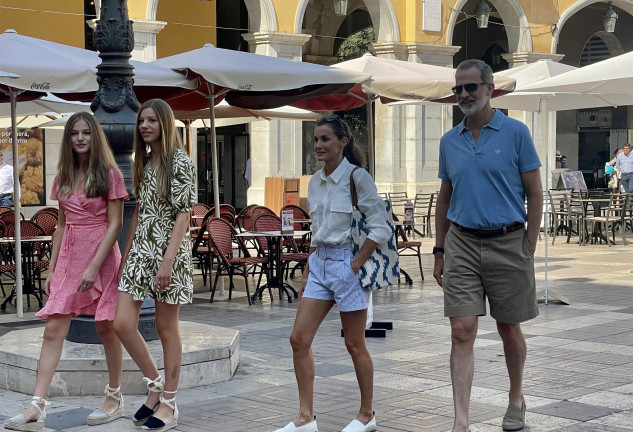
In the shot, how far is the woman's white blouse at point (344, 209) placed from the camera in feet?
18.6

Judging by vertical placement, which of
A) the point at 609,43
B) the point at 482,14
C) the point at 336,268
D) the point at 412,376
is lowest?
the point at 412,376

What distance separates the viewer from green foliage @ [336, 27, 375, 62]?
1190 inches

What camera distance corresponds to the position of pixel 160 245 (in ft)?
Answer: 19.5

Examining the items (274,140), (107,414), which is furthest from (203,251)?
(274,140)

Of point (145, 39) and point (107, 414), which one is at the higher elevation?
point (145, 39)

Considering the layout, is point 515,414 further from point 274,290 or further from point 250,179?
point 250,179

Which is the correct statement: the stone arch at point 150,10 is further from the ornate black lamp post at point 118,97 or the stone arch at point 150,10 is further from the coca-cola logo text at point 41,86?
the ornate black lamp post at point 118,97

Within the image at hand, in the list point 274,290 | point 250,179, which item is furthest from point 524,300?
point 250,179

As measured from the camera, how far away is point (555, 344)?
28.5 feet

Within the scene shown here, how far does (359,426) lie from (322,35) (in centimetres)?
2586

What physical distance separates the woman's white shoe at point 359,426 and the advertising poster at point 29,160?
15.7 metres

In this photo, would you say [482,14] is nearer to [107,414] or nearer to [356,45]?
[356,45]

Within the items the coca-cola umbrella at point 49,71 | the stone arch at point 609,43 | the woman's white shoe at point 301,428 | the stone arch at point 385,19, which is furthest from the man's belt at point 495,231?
the stone arch at point 609,43

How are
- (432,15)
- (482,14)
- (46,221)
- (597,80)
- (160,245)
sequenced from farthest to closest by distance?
(432,15) < (482,14) < (46,221) < (597,80) < (160,245)
